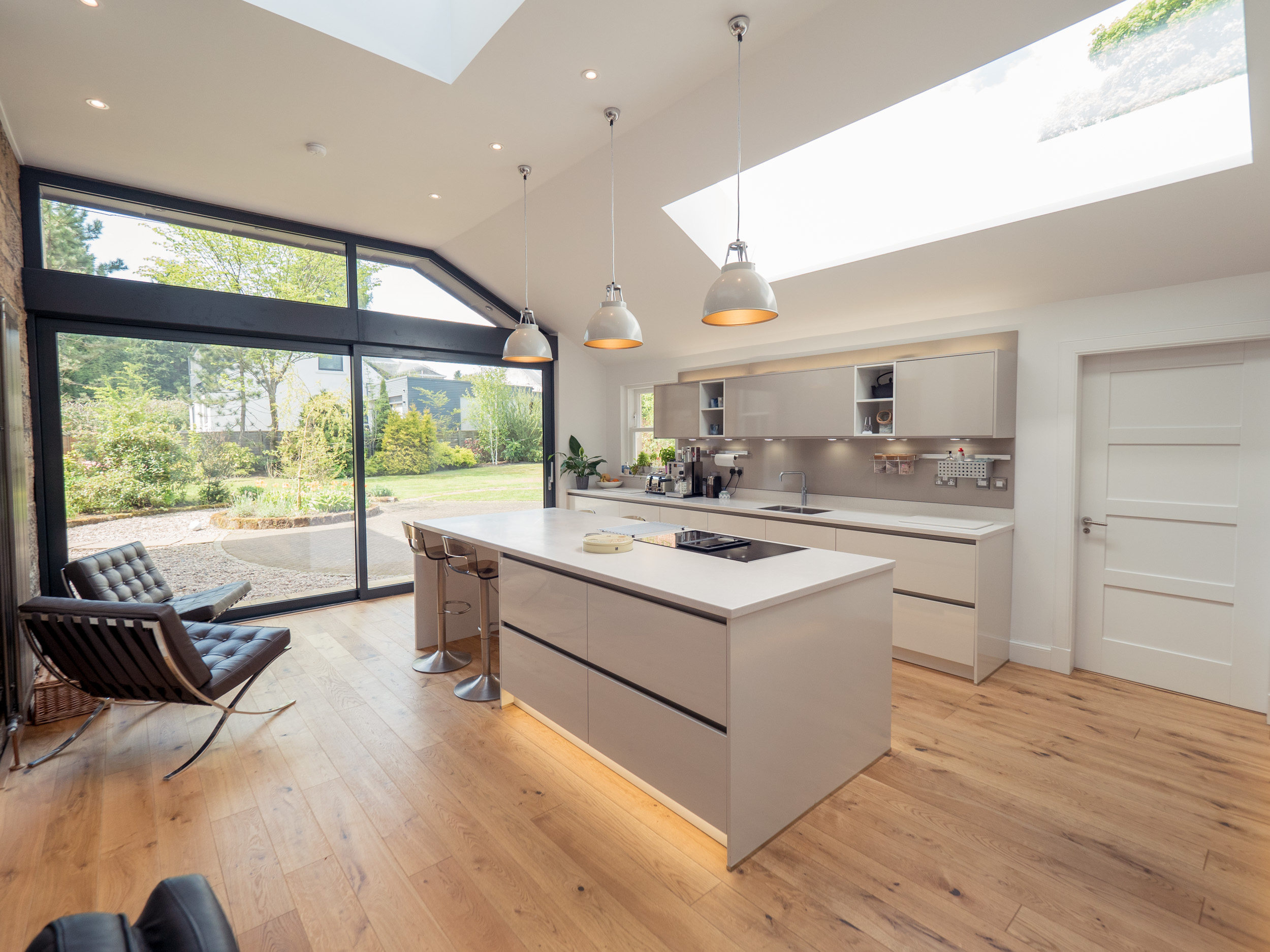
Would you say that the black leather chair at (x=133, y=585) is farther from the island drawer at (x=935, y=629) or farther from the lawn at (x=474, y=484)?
the island drawer at (x=935, y=629)

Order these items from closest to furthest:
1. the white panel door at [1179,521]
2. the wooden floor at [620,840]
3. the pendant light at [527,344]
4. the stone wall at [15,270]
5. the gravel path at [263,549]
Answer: the wooden floor at [620,840] → the white panel door at [1179,521] → the stone wall at [15,270] → the pendant light at [527,344] → the gravel path at [263,549]

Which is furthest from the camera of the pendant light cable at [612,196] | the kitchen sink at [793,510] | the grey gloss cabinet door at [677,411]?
the grey gloss cabinet door at [677,411]

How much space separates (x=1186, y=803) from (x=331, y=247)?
6.24 m

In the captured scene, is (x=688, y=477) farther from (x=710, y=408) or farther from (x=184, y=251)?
(x=184, y=251)

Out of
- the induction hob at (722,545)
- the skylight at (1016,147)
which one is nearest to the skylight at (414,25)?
the skylight at (1016,147)

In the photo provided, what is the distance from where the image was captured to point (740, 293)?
2195mm

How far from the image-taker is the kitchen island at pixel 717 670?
1979mm

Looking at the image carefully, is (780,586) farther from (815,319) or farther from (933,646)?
(815,319)

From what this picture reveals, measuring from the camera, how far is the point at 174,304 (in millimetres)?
4109

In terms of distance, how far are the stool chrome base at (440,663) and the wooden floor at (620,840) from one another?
51 centimetres

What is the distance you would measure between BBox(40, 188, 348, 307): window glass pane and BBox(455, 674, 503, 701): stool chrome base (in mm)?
3367

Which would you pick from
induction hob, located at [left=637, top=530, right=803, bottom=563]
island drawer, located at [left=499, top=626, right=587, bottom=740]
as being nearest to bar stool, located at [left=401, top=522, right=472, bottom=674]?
island drawer, located at [left=499, top=626, right=587, bottom=740]

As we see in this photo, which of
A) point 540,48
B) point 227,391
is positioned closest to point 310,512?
point 227,391

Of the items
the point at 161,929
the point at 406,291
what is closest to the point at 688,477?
the point at 406,291
